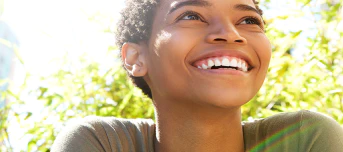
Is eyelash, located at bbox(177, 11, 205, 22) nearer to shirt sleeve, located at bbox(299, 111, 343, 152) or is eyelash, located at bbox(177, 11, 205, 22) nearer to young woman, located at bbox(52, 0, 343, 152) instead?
young woman, located at bbox(52, 0, 343, 152)

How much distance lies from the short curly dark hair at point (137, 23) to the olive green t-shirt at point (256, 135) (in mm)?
257

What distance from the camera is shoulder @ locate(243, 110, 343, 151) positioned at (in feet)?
4.93

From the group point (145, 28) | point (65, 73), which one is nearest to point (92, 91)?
point (65, 73)

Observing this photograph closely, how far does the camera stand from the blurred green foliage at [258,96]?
2.16 metres

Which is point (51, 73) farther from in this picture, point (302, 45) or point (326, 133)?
point (326, 133)

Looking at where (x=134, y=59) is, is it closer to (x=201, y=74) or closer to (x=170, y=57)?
(x=170, y=57)

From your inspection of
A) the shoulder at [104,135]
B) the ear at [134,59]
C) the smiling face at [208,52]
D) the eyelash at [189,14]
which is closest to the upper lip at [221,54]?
the smiling face at [208,52]

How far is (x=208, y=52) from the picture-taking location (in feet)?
4.81

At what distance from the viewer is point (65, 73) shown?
258 cm

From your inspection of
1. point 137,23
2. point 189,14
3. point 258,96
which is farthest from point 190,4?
point 258,96

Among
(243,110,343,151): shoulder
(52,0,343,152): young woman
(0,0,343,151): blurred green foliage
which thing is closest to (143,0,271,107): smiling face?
(52,0,343,152): young woman

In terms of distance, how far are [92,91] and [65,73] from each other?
0.19m

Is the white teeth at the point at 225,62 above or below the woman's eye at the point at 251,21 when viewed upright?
below

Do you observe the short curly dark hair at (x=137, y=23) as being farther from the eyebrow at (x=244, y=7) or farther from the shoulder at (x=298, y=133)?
the shoulder at (x=298, y=133)
